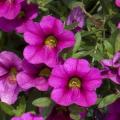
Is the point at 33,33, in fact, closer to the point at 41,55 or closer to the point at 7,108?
the point at 41,55

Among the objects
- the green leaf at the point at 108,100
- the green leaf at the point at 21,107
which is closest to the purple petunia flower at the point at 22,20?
the green leaf at the point at 21,107

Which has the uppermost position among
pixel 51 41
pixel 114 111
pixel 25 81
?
pixel 51 41

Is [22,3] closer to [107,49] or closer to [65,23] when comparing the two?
[65,23]

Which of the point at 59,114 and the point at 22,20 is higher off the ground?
the point at 22,20

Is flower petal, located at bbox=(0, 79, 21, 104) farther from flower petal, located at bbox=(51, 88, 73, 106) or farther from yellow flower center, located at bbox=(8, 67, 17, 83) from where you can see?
flower petal, located at bbox=(51, 88, 73, 106)

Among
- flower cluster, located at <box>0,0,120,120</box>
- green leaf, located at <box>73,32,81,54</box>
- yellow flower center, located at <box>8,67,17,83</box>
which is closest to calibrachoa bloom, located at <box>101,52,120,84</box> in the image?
flower cluster, located at <box>0,0,120,120</box>

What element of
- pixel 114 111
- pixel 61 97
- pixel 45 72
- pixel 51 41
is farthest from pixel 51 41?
pixel 114 111
